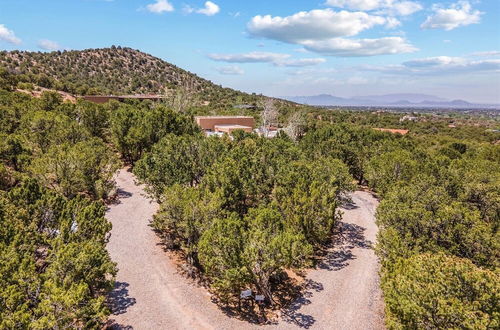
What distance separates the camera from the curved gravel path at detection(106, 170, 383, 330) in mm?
18594

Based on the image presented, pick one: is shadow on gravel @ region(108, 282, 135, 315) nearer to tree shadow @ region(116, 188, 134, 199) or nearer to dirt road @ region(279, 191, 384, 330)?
dirt road @ region(279, 191, 384, 330)

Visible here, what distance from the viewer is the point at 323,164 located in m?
32.9

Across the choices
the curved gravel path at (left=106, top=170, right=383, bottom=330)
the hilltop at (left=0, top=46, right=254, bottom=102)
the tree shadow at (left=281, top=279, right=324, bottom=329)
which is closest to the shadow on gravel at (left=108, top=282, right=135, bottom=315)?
the curved gravel path at (left=106, top=170, right=383, bottom=330)

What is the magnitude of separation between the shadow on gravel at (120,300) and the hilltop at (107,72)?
86021mm

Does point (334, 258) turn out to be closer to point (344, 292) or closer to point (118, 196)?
point (344, 292)

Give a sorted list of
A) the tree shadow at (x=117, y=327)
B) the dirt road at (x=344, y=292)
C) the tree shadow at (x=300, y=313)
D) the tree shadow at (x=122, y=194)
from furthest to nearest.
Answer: the tree shadow at (x=122, y=194)
the dirt road at (x=344, y=292)
the tree shadow at (x=300, y=313)
the tree shadow at (x=117, y=327)

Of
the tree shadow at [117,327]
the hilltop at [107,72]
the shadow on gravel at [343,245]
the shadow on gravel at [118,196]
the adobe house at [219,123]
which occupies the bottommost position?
the shadow on gravel at [343,245]

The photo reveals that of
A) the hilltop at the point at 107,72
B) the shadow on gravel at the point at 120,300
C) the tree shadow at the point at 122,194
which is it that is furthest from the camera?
the hilltop at the point at 107,72

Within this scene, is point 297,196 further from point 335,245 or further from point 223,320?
point 223,320

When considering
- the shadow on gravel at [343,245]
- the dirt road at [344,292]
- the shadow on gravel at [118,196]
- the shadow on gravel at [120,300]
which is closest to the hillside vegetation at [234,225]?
the shadow on gravel at [118,196]

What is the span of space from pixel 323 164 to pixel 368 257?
33.9 feet

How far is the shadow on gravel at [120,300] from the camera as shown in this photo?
18703 mm

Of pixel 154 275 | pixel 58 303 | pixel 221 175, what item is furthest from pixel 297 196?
pixel 58 303

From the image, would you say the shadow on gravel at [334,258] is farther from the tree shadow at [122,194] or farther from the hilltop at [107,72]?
the hilltop at [107,72]
